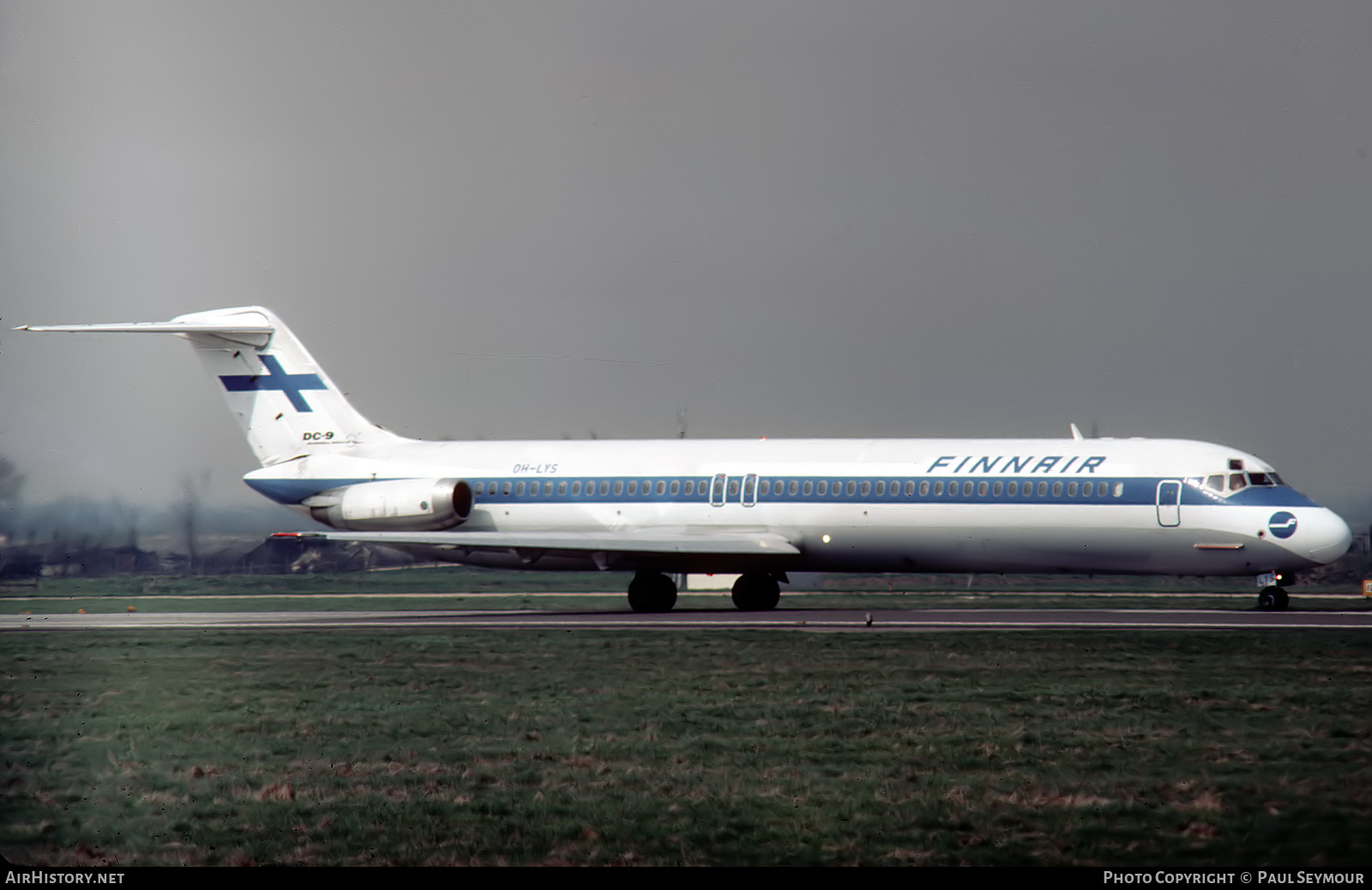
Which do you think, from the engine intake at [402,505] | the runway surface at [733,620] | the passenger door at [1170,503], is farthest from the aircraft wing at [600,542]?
the passenger door at [1170,503]

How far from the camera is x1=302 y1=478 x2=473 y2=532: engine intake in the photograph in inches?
1613

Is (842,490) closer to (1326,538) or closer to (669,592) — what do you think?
(669,592)

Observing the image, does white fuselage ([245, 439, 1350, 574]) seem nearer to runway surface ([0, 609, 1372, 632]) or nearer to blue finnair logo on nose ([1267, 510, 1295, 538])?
blue finnair logo on nose ([1267, 510, 1295, 538])

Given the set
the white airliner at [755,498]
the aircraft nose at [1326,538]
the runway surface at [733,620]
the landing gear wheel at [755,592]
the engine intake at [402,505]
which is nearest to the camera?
the runway surface at [733,620]

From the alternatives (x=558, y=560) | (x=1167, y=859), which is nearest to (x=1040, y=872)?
(x=1167, y=859)

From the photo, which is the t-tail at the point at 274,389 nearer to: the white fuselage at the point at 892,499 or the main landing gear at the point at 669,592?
the white fuselage at the point at 892,499

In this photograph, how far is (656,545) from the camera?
37312 mm

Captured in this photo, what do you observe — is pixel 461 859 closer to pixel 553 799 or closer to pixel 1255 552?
pixel 553 799

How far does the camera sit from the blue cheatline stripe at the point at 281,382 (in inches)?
1738

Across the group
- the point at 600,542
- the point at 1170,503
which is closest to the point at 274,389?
the point at 600,542

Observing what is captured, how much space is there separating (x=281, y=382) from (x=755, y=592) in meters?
14.7

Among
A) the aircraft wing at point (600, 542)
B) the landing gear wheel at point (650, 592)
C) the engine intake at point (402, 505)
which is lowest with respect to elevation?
the landing gear wheel at point (650, 592)

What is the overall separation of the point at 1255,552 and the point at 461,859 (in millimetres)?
27501

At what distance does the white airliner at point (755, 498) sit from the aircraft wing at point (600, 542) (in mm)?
67
